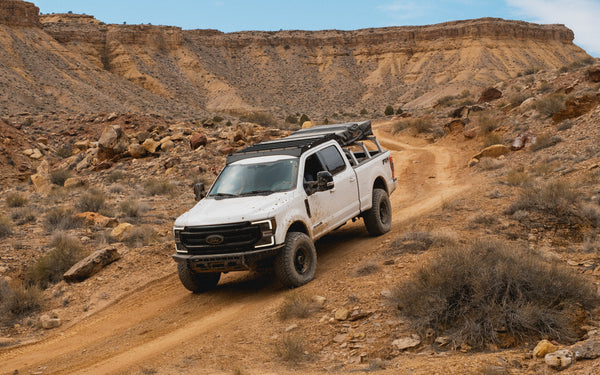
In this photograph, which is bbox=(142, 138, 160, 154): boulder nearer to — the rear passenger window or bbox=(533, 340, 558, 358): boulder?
the rear passenger window

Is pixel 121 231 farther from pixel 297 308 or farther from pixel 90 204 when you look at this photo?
pixel 297 308

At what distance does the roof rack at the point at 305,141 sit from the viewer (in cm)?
930

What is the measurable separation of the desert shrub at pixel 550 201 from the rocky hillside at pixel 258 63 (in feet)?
153

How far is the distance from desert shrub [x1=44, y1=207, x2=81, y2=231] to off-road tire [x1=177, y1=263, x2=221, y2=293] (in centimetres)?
582

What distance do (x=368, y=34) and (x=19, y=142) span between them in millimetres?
69375

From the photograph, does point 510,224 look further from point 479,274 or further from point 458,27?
point 458,27

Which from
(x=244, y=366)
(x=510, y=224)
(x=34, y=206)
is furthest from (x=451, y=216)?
(x=34, y=206)

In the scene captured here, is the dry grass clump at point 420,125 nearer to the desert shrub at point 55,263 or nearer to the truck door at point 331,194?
the truck door at point 331,194

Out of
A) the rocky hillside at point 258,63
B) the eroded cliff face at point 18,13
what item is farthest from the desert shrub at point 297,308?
the eroded cliff face at point 18,13

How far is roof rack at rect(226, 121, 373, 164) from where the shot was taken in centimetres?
930

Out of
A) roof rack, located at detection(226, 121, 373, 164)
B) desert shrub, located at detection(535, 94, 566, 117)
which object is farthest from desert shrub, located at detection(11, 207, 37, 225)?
desert shrub, located at detection(535, 94, 566, 117)

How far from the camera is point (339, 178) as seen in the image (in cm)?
950

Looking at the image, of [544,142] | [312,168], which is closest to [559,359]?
[312,168]

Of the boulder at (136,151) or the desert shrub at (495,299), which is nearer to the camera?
the desert shrub at (495,299)
